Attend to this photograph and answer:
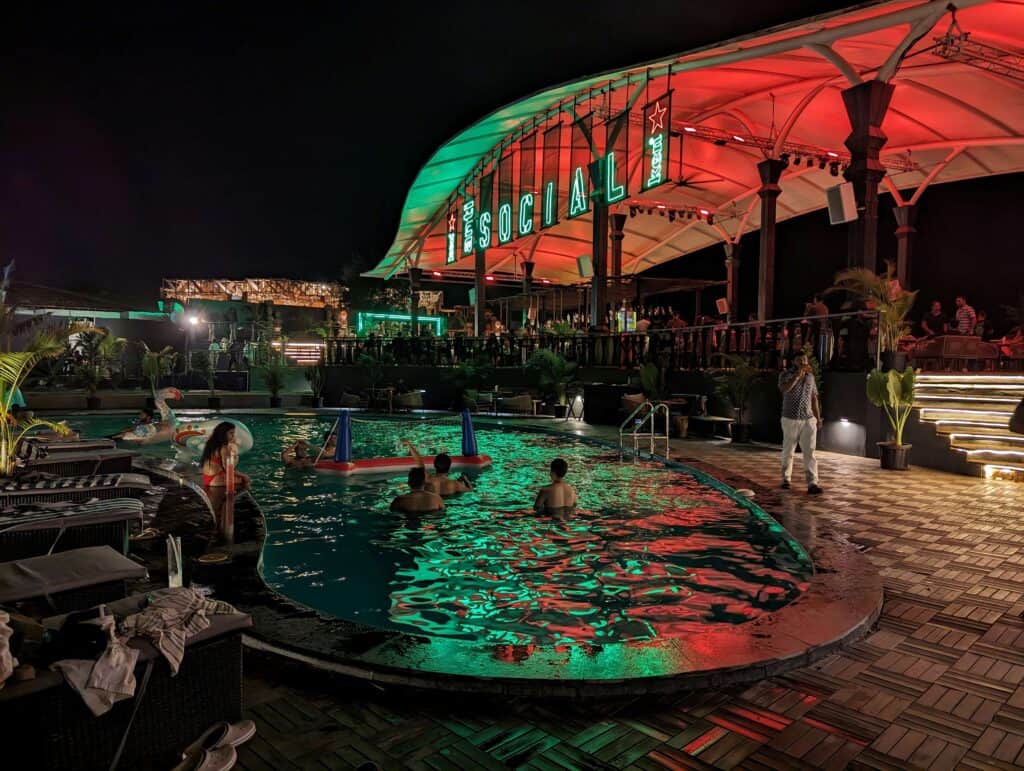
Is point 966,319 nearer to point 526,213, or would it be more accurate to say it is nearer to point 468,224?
point 526,213

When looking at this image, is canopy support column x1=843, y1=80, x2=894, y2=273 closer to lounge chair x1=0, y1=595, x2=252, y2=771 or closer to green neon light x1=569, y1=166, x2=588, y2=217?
green neon light x1=569, y1=166, x2=588, y2=217

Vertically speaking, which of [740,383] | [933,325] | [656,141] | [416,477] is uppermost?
[656,141]

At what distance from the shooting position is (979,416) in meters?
10.7

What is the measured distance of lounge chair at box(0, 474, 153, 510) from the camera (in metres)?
5.53

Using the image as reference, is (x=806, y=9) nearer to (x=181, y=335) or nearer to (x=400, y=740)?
(x=400, y=740)

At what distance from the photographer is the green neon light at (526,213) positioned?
21516mm

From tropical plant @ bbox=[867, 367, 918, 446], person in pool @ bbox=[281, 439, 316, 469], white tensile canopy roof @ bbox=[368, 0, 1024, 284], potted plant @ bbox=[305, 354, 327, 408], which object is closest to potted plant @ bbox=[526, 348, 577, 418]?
white tensile canopy roof @ bbox=[368, 0, 1024, 284]

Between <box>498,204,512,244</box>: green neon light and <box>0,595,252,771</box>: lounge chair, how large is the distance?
67.1 feet

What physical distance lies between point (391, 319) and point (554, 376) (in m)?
19.7

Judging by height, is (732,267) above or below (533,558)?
above

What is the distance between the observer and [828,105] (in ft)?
56.4

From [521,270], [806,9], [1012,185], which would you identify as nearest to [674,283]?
[1012,185]

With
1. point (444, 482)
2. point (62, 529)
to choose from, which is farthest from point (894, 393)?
point (62, 529)

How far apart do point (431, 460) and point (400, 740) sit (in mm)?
9329
